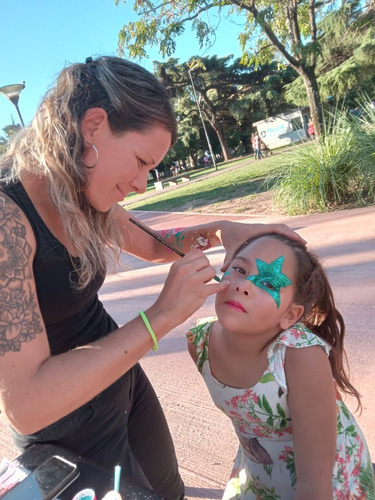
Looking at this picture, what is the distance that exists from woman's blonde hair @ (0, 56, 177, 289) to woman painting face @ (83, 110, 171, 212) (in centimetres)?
3

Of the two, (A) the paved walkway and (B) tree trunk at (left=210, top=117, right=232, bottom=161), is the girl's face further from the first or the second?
(B) tree trunk at (left=210, top=117, right=232, bottom=161)

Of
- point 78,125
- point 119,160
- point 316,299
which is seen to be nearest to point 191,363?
point 316,299

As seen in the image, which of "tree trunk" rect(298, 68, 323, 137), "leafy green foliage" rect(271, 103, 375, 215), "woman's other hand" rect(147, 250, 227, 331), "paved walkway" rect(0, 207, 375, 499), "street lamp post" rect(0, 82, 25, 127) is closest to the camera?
"woman's other hand" rect(147, 250, 227, 331)

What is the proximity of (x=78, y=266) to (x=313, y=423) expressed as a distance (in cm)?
92

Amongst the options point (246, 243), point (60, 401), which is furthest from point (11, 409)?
point (246, 243)

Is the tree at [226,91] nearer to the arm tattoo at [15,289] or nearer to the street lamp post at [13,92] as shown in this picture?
the street lamp post at [13,92]

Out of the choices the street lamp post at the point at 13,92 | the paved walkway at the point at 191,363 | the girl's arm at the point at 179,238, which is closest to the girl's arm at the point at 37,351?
the girl's arm at the point at 179,238

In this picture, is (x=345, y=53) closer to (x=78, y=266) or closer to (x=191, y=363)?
(x=191, y=363)

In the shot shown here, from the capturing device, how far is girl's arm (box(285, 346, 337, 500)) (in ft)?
4.09

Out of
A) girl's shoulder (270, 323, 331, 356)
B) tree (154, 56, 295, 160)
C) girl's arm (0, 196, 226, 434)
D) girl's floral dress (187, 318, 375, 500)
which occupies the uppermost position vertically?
tree (154, 56, 295, 160)

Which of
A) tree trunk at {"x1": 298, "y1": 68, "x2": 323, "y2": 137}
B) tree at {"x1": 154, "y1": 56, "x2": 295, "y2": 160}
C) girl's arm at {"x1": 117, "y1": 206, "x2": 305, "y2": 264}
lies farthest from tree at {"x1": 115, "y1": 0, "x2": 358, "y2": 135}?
tree at {"x1": 154, "y1": 56, "x2": 295, "y2": 160}

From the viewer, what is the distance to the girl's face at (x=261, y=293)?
1.42 meters

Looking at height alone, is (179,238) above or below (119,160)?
below

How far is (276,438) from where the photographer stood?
55.7 inches
